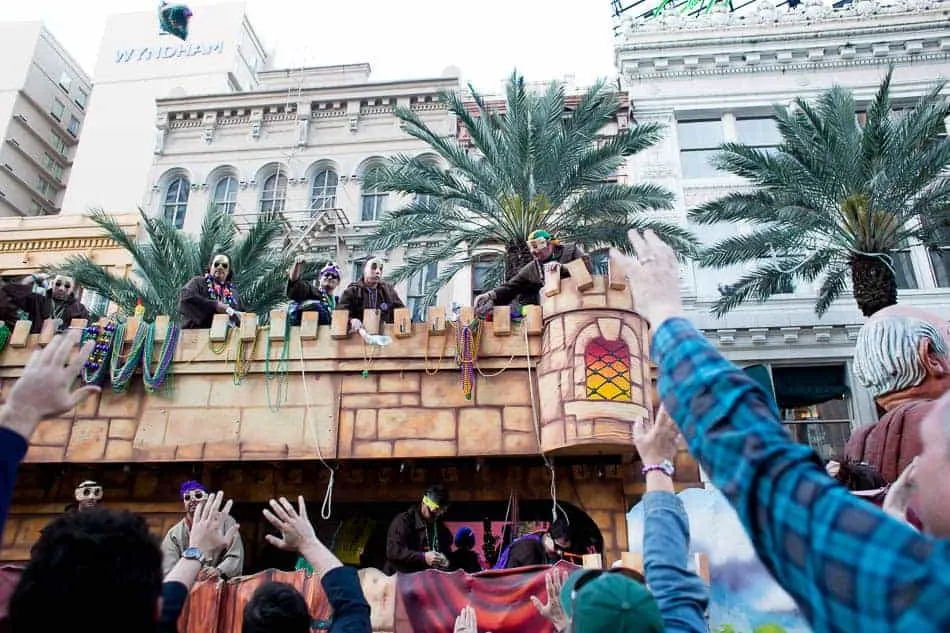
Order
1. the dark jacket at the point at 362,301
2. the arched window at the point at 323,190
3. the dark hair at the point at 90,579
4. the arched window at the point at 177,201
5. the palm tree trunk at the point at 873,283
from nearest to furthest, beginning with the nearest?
the dark hair at the point at 90,579, the dark jacket at the point at 362,301, the palm tree trunk at the point at 873,283, the arched window at the point at 323,190, the arched window at the point at 177,201

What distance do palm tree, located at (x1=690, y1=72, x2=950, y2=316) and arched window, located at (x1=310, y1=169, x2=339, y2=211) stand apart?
12819 mm

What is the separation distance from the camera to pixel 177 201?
80.1 ft

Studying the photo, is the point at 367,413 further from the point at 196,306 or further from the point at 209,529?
the point at 209,529

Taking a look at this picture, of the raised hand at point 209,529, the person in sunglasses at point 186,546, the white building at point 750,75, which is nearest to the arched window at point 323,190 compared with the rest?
the white building at point 750,75

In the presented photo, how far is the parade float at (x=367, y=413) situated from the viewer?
335 inches

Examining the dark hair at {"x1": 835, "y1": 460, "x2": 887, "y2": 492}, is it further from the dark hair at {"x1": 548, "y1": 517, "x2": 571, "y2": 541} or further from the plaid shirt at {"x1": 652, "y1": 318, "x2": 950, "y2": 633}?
the plaid shirt at {"x1": 652, "y1": 318, "x2": 950, "y2": 633}

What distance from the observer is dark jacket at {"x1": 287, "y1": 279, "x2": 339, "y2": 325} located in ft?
31.6

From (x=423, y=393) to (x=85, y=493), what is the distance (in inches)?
154

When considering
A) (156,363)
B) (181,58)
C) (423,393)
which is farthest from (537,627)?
(181,58)

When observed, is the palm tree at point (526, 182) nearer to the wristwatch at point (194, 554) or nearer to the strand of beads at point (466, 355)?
the strand of beads at point (466, 355)

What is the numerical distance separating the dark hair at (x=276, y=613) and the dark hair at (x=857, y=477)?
4129 millimetres

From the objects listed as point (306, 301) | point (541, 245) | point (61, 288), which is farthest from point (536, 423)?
point (61, 288)

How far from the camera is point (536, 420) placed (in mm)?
8641

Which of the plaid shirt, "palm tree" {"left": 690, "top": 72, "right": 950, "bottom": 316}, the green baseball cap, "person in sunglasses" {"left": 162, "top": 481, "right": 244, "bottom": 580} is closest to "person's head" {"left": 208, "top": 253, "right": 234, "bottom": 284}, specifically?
"person in sunglasses" {"left": 162, "top": 481, "right": 244, "bottom": 580}
